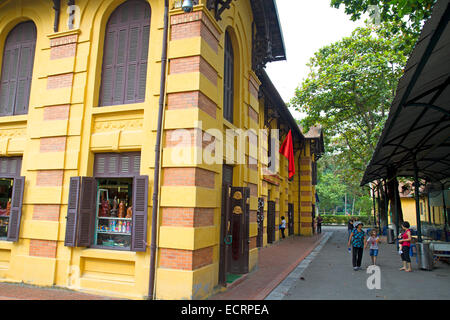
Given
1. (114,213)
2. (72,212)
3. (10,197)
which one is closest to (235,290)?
(114,213)

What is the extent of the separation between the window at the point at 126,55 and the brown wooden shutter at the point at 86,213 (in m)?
2.13

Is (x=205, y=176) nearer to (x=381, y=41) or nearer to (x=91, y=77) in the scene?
(x=91, y=77)

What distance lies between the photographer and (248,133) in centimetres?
1061

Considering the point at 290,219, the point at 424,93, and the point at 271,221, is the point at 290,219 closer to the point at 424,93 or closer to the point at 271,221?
the point at 271,221

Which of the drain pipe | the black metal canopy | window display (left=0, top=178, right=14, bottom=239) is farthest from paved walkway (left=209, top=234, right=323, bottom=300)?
window display (left=0, top=178, right=14, bottom=239)

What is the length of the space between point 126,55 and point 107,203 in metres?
3.82

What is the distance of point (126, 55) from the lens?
8.32 meters

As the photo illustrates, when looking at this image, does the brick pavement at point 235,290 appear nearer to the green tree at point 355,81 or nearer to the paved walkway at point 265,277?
the paved walkway at point 265,277

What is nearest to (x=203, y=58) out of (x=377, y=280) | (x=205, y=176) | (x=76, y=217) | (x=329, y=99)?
(x=205, y=176)

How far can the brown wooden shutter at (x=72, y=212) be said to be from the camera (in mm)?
7547

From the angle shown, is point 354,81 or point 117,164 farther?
point 354,81

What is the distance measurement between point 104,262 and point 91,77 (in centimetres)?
462

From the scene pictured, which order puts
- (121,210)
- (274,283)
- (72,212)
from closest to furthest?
(72,212), (121,210), (274,283)

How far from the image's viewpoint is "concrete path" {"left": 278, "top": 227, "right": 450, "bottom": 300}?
24.9ft
